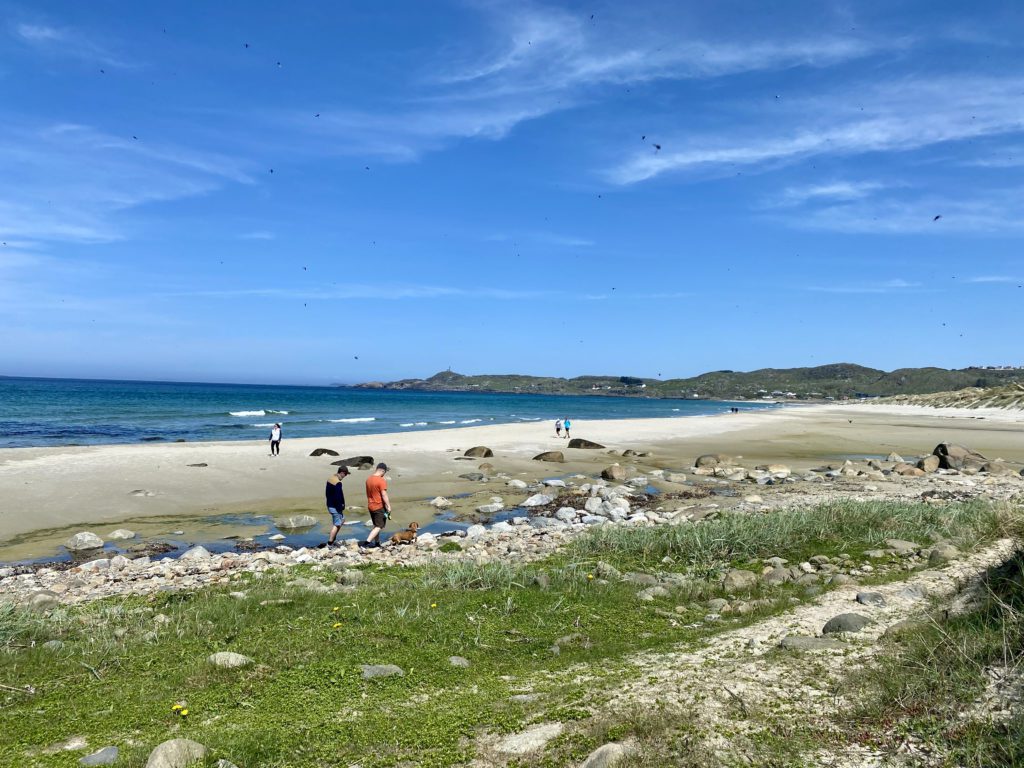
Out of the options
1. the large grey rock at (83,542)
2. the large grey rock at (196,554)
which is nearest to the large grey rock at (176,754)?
the large grey rock at (196,554)

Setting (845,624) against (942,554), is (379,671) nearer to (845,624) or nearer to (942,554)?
Answer: (845,624)

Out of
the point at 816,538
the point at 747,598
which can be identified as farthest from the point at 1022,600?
the point at 816,538

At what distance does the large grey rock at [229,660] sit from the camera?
258 inches

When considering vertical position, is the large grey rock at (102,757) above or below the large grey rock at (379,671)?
above

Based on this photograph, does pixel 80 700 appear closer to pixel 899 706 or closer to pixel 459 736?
pixel 459 736

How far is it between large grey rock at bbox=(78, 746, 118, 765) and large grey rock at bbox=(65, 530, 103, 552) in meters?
12.2

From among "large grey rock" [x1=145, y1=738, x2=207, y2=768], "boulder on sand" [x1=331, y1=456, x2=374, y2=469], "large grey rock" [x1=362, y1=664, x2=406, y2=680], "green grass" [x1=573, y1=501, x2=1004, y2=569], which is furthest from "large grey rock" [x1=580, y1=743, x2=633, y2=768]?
"boulder on sand" [x1=331, y1=456, x2=374, y2=469]

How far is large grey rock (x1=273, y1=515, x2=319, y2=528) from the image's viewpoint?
1723 centimetres

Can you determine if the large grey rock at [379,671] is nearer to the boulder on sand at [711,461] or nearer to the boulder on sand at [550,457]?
the boulder on sand at [711,461]

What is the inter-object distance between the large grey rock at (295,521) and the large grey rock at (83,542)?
4.19m

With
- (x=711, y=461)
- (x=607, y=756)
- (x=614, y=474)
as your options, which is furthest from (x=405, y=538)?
(x=711, y=461)

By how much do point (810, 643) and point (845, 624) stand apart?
772mm

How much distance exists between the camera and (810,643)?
660 centimetres

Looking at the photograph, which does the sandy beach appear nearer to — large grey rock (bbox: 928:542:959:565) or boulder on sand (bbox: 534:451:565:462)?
boulder on sand (bbox: 534:451:565:462)
